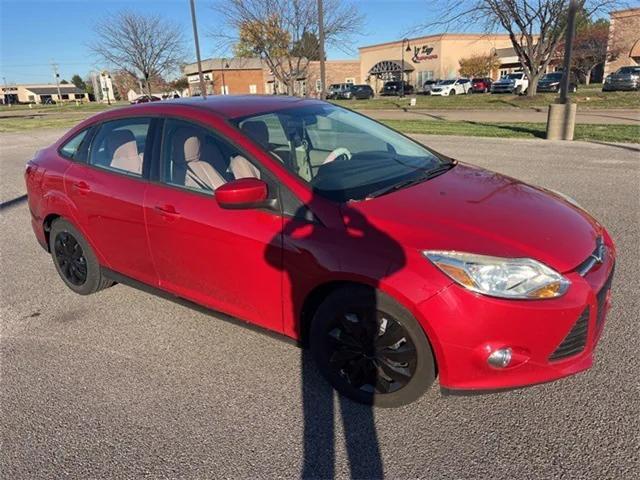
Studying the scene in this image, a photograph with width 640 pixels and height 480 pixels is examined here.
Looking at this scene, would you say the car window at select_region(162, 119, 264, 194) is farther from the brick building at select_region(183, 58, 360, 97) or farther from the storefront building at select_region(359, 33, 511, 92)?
the storefront building at select_region(359, 33, 511, 92)

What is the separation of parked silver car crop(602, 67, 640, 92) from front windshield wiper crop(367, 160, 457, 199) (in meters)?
35.5

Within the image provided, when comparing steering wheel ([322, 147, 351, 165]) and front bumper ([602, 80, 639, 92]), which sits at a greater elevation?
steering wheel ([322, 147, 351, 165])

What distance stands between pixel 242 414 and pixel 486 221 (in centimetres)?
166

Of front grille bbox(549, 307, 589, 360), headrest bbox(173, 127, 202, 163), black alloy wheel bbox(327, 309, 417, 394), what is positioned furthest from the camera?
headrest bbox(173, 127, 202, 163)

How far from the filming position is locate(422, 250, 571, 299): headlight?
2262 mm

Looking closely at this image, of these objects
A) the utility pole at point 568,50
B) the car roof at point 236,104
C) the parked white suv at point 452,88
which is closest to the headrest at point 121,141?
the car roof at point 236,104

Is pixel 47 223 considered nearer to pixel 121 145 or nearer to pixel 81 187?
pixel 81 187

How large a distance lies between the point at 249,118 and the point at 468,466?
2365 mm

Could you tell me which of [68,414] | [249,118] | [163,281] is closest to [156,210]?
[163,281]

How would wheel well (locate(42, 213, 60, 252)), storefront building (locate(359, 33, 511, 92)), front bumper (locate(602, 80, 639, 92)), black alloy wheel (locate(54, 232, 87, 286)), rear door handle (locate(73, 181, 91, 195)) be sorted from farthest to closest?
storefront building (locate(359, 33, 511, 92)) < front bumper (locate(602, 80, 639, 92)) < wheel well (locate(42, 213, 60, 252)) < black alloy wheel (locate(54, 232, 87, 286)) < rear door handle (locate(73, 181, 91, 195))

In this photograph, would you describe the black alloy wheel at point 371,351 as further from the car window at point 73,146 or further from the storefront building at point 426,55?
the storefront building at point 426,55

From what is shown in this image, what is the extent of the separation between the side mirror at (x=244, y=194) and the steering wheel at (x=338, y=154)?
2.15 ft

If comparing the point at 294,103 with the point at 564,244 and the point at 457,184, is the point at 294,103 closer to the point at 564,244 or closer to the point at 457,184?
the point at 457,184

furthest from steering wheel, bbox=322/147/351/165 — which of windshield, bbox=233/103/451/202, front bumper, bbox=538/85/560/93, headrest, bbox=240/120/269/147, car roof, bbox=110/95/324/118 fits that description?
front bumper, bbox=538/85/560/93
